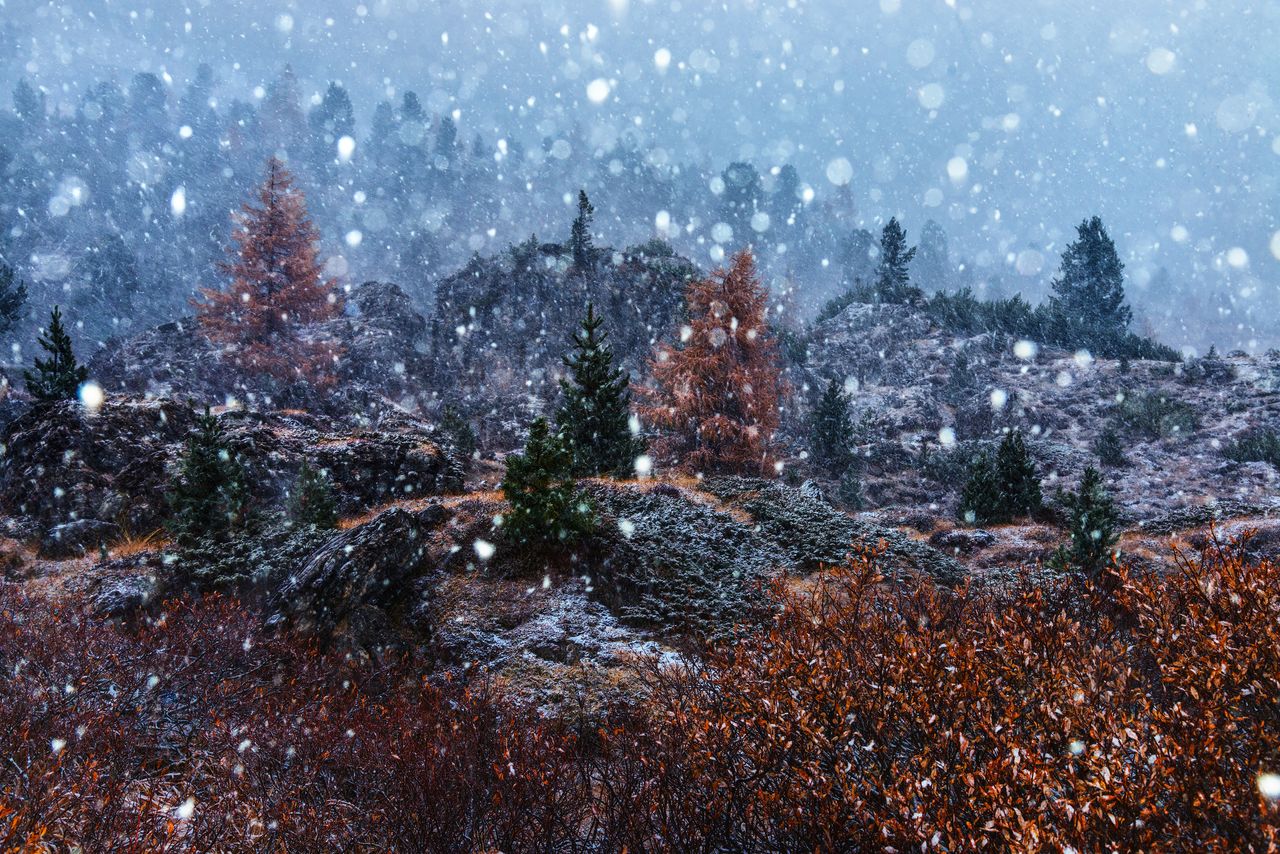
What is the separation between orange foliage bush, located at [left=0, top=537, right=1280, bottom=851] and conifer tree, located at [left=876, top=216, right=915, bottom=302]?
172 ft

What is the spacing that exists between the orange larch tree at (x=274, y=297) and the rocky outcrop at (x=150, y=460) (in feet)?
42.3

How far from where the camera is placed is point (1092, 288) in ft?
170

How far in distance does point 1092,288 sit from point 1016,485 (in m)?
42.3

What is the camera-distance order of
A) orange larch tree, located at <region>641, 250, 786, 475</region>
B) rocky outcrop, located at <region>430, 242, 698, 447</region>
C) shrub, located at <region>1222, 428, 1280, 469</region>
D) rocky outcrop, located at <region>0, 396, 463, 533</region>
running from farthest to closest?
rocky outcrop, located at <region>430, 242, 698, 447</region> < shrub, located at <region>1222, 428, 1280, 469</region> < orange larch tree, located at <region>641, 250, 786, 475</region> < rocky outcrop, located at <region>0, 396, 463, 533</region>

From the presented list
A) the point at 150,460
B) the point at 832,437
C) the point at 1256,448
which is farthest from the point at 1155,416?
the point at 150,460

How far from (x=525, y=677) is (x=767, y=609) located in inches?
165

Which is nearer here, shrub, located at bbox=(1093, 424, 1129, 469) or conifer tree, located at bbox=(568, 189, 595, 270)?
shrub, located at bbox=(1093, 424, 1129, 469)

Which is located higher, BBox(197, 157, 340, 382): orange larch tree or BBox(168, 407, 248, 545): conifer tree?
BBox(197, 157, 340, 382): orange larch tree

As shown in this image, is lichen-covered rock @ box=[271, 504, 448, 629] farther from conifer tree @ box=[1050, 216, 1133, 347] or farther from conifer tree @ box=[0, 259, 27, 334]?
conifer tree @ box=[1050, 216, 1133, 347]

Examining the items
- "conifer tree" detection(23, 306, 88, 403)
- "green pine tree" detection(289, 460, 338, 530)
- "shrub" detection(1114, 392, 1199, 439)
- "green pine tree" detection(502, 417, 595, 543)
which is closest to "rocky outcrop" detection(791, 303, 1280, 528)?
"shrub" detection(1114, 392, 1199, 439)

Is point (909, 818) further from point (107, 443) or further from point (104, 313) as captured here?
point (104, 313)

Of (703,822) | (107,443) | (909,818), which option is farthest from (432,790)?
(107,443)

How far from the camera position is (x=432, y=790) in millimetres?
5328

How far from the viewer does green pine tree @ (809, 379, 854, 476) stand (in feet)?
114
